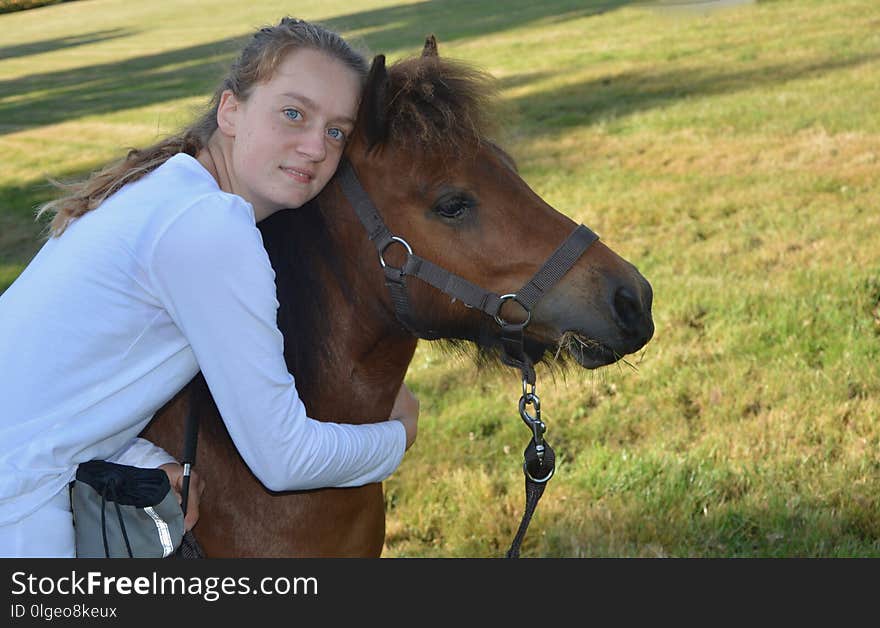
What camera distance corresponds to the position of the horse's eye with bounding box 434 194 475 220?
7.27ft

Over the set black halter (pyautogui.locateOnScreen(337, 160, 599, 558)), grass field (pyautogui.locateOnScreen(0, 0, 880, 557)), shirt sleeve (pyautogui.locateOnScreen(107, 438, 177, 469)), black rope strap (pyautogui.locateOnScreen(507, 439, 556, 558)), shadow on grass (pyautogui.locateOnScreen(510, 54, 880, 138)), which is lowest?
shadow on grass (pyautogui.locateOnScreen(510, 54, 880, 138))

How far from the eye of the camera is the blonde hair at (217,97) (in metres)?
2.09

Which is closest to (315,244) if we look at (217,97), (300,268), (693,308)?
(300,268)

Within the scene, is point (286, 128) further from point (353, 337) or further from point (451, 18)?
point (451, 18)

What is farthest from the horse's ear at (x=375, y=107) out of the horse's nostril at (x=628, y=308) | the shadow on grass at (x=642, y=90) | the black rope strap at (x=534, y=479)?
the shadow on grass at (x=642, y=90)

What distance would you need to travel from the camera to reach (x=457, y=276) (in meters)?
2.23

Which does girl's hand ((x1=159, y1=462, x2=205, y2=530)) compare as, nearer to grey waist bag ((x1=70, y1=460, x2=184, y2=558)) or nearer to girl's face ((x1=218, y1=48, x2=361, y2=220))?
grey waist bag ((x1=70, y1=460, x2=184, y2=558))

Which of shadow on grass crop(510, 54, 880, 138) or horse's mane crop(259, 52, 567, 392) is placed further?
shadow on grass crop(510, 54, 880, 138)

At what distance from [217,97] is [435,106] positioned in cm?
60

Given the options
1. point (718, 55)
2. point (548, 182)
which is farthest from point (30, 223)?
point (718, 55)

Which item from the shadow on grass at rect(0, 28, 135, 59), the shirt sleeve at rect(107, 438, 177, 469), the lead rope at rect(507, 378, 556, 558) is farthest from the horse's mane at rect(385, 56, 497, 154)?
the shadow on grass at rect(0, 28, 135, 59)

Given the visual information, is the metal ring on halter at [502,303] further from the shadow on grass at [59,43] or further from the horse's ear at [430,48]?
the shadow on grass at [59,43]

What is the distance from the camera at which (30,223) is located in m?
10.0

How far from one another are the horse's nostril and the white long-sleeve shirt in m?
0.86
